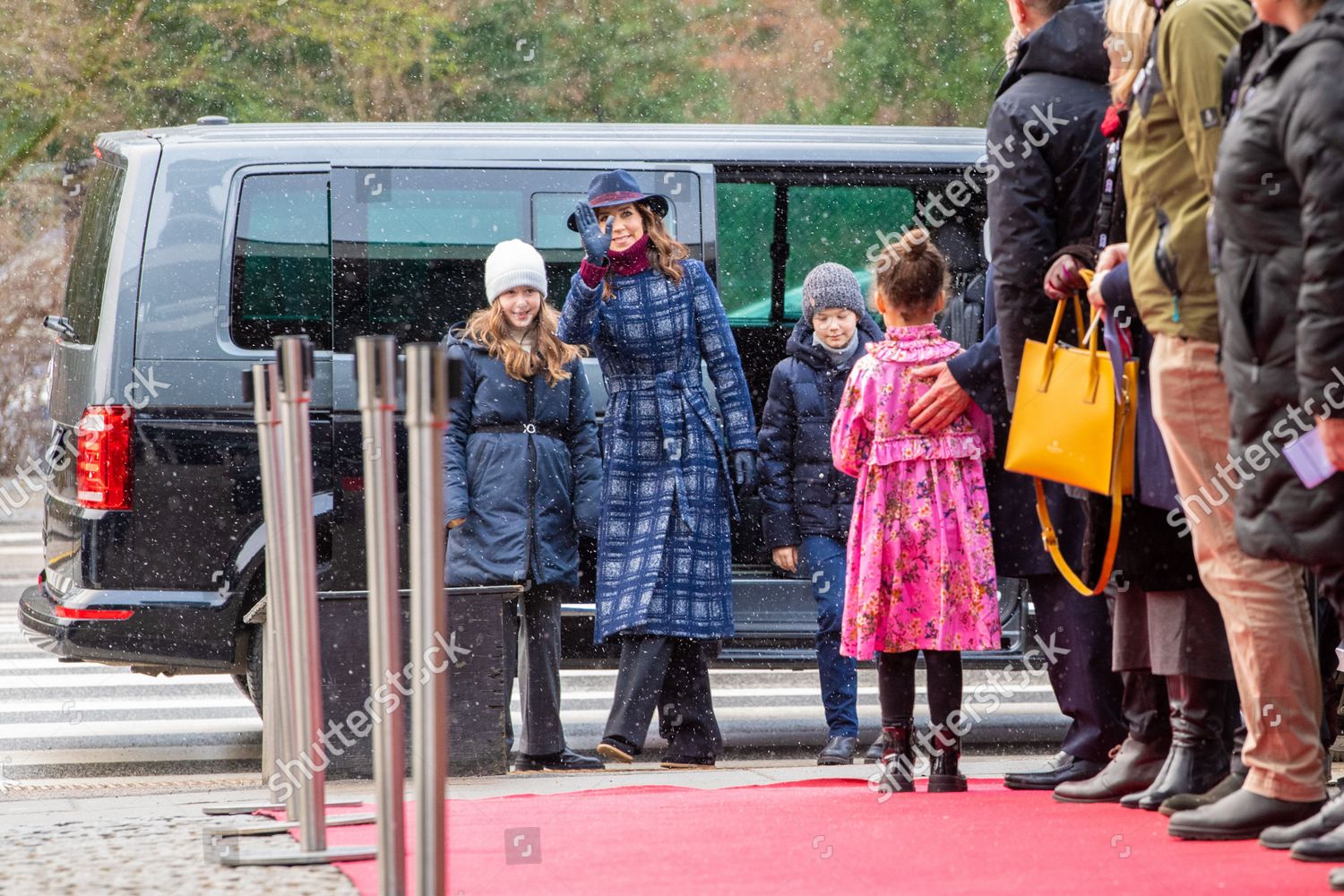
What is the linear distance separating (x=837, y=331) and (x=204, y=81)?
44.2 ft

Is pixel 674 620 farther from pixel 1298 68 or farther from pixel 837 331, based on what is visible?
pixel 1298 68

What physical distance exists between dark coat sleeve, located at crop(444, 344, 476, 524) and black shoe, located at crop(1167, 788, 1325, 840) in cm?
337

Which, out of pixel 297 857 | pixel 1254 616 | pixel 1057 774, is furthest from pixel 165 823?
pixel 1254 616

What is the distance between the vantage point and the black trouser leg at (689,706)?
6.55m

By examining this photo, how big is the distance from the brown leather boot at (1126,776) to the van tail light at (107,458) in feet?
11.7

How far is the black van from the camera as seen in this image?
21.7 feet

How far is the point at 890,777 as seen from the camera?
4941 mm

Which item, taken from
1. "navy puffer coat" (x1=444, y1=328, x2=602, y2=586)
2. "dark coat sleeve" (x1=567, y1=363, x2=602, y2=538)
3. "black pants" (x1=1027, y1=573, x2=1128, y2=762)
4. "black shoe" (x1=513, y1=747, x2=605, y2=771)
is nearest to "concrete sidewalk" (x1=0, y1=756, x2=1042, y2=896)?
"black shoe" (x1=513, y1=747, x2=605, y2=771)

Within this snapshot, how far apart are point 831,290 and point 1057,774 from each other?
2.41 meters

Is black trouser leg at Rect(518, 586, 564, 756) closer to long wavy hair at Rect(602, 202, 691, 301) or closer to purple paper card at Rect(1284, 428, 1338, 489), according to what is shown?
long wavy hair at Rect(602, 202, 691, 301)

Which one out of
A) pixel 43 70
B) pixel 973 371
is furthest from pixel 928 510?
pixel 43 70

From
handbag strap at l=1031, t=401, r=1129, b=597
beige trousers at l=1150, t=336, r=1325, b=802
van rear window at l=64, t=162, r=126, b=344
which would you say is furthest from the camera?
van rear window at l=64, t=162, r=126, b=344

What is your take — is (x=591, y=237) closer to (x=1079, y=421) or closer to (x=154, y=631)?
(x=154, y=631)

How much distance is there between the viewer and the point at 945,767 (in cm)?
492
